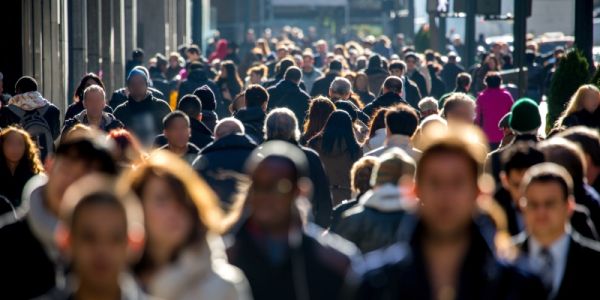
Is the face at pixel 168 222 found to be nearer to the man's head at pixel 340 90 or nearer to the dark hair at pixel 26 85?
the dark hair at pixel 26 85

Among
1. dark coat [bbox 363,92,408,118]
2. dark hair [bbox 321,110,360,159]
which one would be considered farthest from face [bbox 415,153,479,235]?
dark coat [bbox 363,92,408,118]

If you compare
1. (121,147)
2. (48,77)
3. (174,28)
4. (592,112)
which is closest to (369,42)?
(174,28)

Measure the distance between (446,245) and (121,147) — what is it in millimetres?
4193

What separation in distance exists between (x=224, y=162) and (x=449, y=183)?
5629 mm

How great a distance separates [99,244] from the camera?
4.21 m

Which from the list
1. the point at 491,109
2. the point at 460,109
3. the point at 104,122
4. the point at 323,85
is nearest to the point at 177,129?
the point at 460,109

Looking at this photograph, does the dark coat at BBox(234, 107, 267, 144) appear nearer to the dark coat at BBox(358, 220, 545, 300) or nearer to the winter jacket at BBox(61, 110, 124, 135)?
the winter jacket at BBox(61, 110, 124, 135)

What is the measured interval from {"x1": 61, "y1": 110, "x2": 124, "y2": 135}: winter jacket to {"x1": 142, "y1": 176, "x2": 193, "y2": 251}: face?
28.7 feet

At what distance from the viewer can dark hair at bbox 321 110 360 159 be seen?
13.3 metres

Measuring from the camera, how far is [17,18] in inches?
894

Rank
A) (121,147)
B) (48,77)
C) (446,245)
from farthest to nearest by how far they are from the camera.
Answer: (48,77) < (121,147) < (446,245)

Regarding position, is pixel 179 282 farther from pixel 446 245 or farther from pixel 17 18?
pixel 17 18

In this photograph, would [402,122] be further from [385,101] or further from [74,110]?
[385,101]

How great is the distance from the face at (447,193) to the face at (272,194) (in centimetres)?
65
